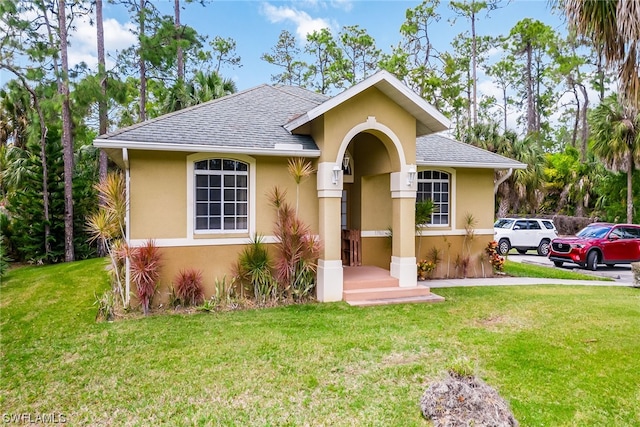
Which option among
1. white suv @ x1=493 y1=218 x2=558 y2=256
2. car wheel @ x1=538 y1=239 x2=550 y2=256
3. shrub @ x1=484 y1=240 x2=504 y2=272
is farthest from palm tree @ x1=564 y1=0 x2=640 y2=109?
car wheel @ x1=538 y1=239 x2=550 y2=256

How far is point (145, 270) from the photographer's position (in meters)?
8.04

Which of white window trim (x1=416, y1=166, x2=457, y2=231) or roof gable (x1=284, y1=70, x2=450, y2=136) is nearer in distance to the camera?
roof gable (x1=284, y1=70, x2=450, y2=136)

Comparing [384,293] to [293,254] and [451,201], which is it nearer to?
[293,254]

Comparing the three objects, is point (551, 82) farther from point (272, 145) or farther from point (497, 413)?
point (497, 413)

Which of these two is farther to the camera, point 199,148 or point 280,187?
point 280,187

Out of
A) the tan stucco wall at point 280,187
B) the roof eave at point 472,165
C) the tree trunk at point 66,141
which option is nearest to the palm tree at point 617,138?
the roof eave at point 472,165

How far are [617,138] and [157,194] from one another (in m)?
21.7

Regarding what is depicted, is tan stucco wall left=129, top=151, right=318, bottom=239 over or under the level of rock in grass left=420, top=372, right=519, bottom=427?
over

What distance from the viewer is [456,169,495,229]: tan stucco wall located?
12.2 meters

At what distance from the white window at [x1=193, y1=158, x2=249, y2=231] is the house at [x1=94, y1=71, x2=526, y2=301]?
0.02m

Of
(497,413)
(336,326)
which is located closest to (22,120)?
(336,326)

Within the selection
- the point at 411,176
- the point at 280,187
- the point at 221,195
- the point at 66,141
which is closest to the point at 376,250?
the point at 411,176

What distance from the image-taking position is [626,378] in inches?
200

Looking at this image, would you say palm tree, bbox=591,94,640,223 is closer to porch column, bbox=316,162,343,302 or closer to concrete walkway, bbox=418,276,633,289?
concrete walkway, bbox=418,276,633,289
